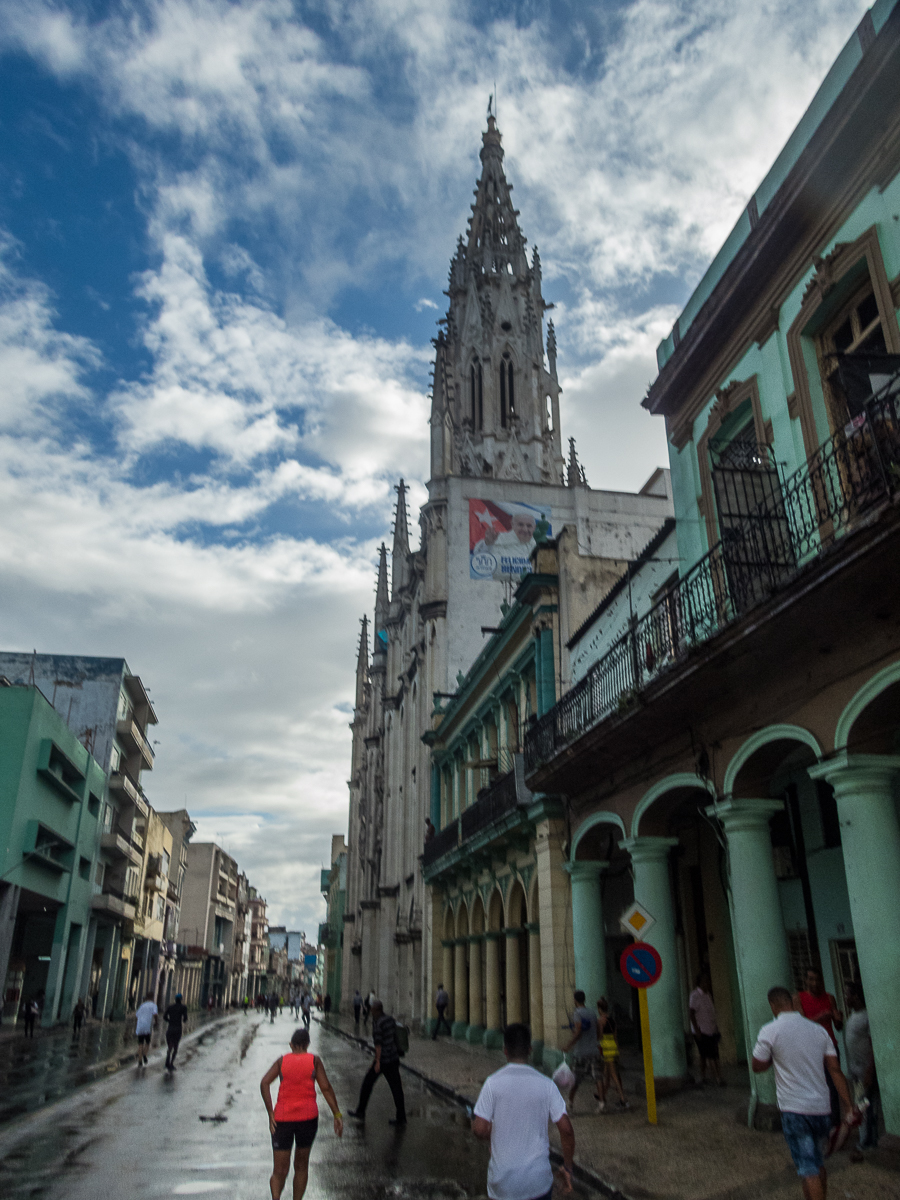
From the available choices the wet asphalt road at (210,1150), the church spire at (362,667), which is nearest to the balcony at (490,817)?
the wet asphalt road at (210,1150)

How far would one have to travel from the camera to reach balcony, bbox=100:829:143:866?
42.6 metres

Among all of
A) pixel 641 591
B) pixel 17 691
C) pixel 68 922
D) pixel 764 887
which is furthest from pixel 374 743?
pixel 764 887

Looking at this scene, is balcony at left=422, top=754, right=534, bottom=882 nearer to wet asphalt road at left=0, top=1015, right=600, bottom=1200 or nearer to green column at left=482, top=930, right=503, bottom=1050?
green column at left=482, top=930, right=503, bottom=1050

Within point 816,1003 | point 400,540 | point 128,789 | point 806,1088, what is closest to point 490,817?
point 816,1003

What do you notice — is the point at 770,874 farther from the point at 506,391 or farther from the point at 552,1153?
the point at 506,391

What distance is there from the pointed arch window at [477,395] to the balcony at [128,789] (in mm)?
28995

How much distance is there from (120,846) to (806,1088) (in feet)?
142

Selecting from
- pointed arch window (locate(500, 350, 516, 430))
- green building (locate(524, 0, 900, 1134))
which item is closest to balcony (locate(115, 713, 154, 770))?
pointed arch window (locate(500, 350, 516, 430))

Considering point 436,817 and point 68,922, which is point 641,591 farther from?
point 68,922

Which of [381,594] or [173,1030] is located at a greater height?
[381,594]

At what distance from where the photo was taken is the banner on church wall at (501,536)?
35.4m

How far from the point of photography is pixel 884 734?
8.60 meters

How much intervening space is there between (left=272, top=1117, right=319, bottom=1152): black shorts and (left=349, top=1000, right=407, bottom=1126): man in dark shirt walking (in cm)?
519

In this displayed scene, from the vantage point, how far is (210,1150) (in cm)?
936
